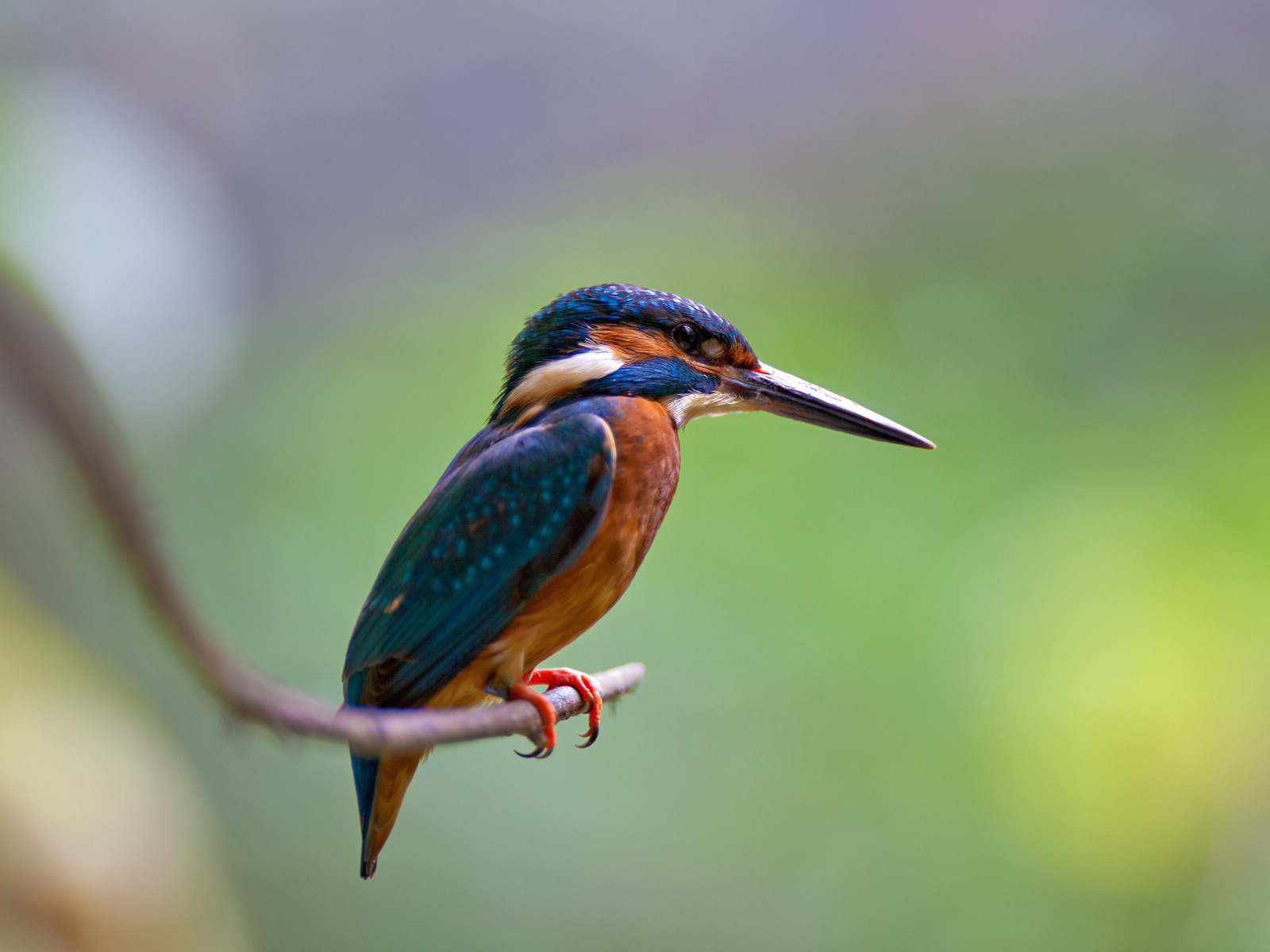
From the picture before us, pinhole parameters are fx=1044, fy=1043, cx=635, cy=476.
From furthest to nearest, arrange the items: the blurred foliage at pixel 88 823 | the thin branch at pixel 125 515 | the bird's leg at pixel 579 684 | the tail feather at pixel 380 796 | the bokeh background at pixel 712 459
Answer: the bokeh background at pixel 712 459
the blurred foliage at pixel 88 823
the bird's leg at pixel 579 684
the tail feather at pixel 380 796
the thin branch at pixel 125 515

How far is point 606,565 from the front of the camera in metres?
1.10

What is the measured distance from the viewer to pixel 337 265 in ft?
12.8

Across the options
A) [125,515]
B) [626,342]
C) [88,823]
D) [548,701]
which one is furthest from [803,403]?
[88,823]

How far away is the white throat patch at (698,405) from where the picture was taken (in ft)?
3.93

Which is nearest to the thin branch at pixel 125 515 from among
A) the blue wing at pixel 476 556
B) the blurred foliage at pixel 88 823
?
the blue wing at pixel 476 556

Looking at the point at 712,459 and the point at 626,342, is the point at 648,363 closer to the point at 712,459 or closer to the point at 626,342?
the point at 626,342

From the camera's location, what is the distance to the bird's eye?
47.6 inches

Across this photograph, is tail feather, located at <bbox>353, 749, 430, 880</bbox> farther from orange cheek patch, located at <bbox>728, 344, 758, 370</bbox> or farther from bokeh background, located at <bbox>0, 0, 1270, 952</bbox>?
bokeh background, located at <bbox>0, 0, 1270, 952</bbox>

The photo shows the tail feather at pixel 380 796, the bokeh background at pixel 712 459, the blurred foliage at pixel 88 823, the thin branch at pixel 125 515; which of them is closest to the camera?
the thin branch at pixel 125 515

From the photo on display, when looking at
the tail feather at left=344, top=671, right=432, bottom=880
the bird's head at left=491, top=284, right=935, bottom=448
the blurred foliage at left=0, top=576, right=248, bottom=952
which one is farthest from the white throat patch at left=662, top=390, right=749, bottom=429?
the blurred foliage at left=0, top=576, right=248, bottom=952

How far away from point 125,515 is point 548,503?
0.67 metres

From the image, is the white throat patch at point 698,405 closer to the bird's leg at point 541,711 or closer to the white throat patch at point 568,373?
the white throat patch at point 568,373

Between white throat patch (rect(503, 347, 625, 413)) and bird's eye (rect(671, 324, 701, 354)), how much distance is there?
0.08m

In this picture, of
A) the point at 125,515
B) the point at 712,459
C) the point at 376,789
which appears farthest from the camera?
the point at 712,459
